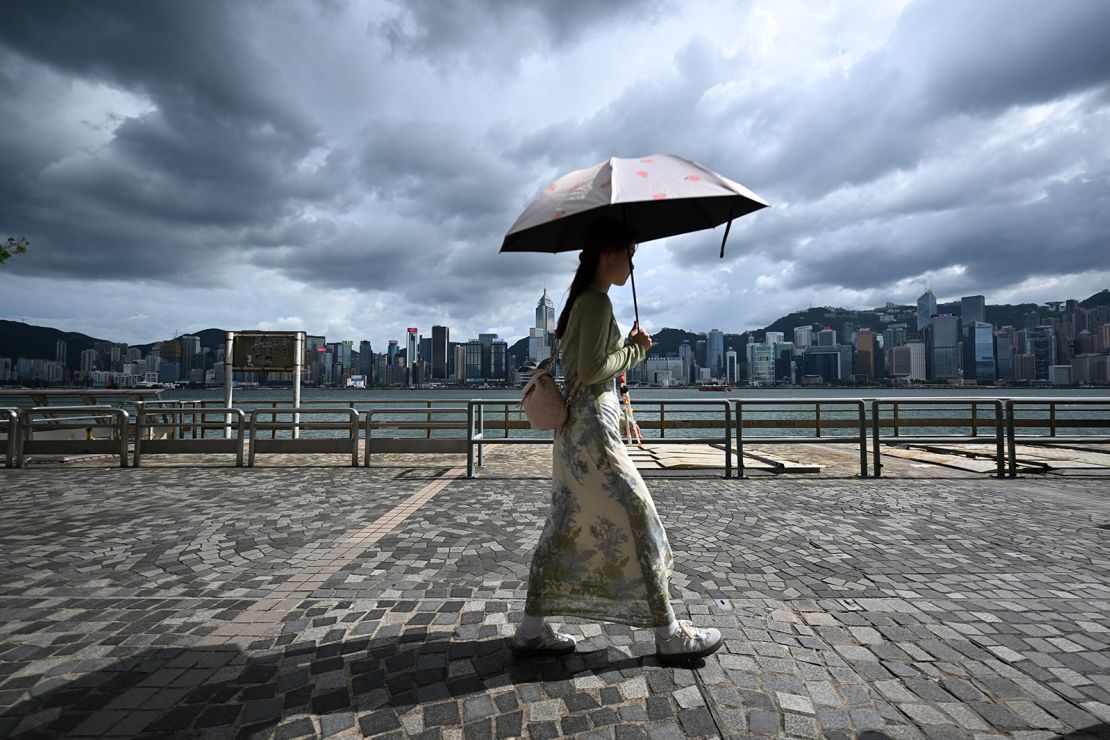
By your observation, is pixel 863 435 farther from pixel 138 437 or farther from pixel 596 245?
pixel 138 437

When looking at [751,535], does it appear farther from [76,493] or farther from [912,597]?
[76,493]

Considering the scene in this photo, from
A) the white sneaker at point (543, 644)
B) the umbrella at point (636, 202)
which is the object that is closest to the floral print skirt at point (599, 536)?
the white sneaker at point (543, 644)

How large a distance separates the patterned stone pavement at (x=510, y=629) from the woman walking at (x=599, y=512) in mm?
230

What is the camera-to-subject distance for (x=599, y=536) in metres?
2.15

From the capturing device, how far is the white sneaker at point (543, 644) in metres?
2.24

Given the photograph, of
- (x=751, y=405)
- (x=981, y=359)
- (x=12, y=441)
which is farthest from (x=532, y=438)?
(x=981, y=359)

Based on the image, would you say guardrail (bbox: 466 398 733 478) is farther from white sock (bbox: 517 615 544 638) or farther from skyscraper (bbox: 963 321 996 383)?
skyscraper (bbox: 963 321 996 383)

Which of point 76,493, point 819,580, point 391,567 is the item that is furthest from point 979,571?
point 76,493

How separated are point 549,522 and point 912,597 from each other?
219cm

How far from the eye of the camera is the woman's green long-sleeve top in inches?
82.4

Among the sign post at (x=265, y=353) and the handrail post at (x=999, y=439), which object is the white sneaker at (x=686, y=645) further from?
the sign post at (x=265, y=353)

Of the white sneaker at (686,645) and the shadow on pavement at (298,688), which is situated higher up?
the white sneaker at (686,645)

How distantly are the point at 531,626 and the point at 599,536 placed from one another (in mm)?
504

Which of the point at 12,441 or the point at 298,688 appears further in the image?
the point at 12,441
